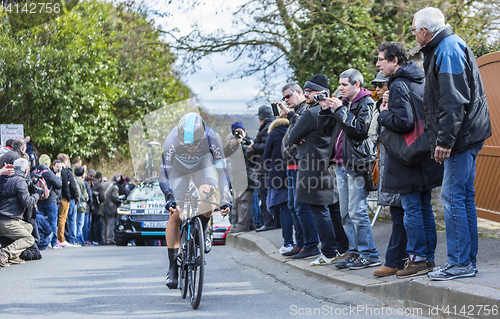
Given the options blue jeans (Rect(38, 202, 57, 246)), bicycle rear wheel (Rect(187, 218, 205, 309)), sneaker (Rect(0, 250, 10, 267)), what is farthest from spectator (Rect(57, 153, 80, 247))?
bicycle rear wheel (Rect(187, 218, 205, 309))

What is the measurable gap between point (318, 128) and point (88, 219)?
11202 mm

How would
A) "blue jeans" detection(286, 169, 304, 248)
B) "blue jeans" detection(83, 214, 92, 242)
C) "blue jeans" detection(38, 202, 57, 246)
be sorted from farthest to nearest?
1. "blue jeans" detection(83, 214, 92, 242)
2. "blue jeans" detection(38, 202, 57, 246)
3. "blue jeans" detection(286, 169, 304, 248)

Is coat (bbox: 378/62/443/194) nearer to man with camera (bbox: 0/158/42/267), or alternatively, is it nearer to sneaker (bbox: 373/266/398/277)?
sneaker (bbox: 373/266/398/277)

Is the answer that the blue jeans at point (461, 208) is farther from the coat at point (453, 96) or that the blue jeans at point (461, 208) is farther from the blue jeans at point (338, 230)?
the blue jeans at point (338, 230)

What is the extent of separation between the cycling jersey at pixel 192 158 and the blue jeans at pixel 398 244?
1.82 meters

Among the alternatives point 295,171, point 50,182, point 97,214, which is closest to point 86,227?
point 97,214

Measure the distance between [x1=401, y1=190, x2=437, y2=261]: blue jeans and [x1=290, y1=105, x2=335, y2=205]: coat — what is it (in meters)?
1.79

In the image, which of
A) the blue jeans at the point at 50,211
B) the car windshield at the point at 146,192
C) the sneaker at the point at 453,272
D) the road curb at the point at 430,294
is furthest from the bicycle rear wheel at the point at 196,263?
the car windshield at the point at 146,192

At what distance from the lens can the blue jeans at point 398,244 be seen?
550 cm

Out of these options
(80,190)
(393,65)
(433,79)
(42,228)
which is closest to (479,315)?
(433,79)

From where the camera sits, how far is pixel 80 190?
14.6 m

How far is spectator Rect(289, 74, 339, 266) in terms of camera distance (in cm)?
696

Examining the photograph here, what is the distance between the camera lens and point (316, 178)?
7020 mm

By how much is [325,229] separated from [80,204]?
30.6 feet
